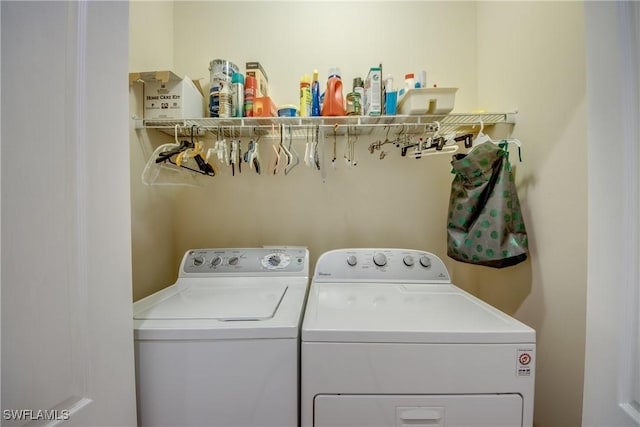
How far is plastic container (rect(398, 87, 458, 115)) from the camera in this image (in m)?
1.19

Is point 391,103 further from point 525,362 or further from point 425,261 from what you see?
point 525,362

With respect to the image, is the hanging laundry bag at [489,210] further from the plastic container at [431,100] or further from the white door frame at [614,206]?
the white door frame at [614,206]

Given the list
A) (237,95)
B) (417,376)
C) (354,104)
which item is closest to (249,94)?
(237,95)

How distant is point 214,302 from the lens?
1.01 meters

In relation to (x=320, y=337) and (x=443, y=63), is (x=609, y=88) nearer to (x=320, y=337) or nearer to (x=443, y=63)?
(x=320, y=337)

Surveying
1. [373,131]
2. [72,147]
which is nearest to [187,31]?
[373,131]

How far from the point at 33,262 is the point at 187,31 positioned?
69.6 inches

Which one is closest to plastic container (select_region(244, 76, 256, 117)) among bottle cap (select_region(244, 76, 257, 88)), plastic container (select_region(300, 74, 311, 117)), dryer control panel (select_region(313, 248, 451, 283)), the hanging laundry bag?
bottle cap (select_region(244, 76, 257, 88))

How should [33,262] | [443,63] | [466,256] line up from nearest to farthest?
[33,262] < [466,256] < [443,63]

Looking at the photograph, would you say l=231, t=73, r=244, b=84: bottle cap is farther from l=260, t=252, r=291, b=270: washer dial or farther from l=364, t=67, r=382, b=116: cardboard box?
l=260, t=252, r=291, b=270: washer dial

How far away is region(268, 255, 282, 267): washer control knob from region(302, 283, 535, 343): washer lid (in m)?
0.31

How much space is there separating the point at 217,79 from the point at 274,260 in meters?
1.03
